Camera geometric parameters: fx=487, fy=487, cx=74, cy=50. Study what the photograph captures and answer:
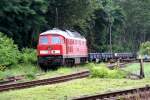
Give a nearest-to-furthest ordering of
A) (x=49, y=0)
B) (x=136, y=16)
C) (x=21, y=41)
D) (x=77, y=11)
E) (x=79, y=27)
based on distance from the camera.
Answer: (x=21, y=41) < (x=49, y=0) < (x=77, y=11) < (x=79, y=27) < (x=136, y=16)

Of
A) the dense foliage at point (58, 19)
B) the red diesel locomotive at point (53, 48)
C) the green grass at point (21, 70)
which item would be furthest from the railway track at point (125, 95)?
the dense foliage at point (58, 19)

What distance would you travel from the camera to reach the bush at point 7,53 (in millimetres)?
36656

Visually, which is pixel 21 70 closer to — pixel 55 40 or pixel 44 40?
pixel 44 40

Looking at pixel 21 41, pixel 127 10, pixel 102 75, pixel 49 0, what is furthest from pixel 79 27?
pixel 127 10

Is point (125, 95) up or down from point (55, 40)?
down

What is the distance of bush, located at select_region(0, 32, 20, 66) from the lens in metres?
36.7

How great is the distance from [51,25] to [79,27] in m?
9.79

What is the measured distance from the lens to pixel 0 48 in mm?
37688

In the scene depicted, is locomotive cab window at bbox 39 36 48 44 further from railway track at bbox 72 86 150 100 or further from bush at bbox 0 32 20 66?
railway track at bbox 72 86 150 100

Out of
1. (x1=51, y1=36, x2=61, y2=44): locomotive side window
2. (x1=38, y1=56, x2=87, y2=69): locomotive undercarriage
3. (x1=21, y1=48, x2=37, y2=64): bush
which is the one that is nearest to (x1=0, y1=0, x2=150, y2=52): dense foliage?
(x1=21, y1=48, x2=37, y2=64): bush

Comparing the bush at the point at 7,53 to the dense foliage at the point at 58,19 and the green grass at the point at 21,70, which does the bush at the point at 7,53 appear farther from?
the dense foliage at the point at 58,19

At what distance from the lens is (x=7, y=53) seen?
125 feet

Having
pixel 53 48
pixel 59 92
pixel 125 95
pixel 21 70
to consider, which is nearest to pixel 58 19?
pixel 53 48

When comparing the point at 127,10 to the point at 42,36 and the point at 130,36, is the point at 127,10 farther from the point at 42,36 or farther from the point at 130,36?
the point at 42,36
